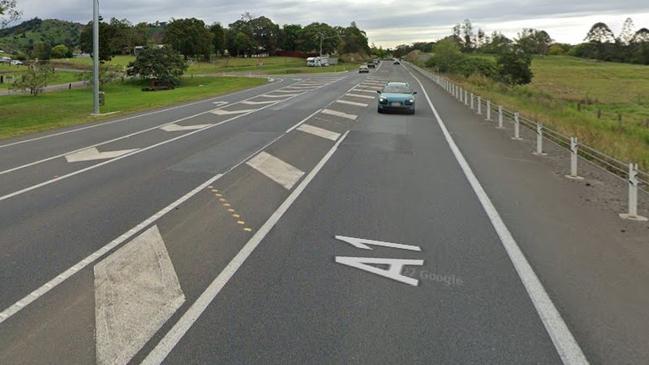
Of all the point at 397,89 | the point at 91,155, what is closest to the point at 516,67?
the point at 397,89

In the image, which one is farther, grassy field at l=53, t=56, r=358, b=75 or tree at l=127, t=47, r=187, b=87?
grassy field at l=53, t=56, r=358, b=75

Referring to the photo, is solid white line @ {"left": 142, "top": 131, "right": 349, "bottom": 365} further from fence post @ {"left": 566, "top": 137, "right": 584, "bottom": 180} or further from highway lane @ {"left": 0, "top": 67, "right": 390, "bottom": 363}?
fence post @ {"left": 566, "top": 137, "right": 584, "bottom": 180}

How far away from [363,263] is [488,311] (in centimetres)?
168

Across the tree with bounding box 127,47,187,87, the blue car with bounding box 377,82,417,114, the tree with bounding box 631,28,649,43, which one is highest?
the tree with bounding box 631,28,649,43

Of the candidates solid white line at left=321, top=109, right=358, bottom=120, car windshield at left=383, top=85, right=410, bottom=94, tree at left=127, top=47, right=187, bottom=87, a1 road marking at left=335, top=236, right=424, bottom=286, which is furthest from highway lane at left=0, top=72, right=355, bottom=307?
tree at left=127, top=47, right=187, bottom=87

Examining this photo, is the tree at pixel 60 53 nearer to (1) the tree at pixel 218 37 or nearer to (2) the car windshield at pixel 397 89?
(1) the tree at pixel 218 37

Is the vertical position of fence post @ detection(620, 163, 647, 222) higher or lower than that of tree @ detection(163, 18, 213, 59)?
lower

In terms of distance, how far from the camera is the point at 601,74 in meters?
115

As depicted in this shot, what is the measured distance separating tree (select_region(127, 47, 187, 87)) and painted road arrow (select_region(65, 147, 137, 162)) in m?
55.7

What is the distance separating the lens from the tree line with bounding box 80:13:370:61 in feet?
411

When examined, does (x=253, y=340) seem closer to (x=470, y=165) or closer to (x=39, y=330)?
(x=39, y=330)

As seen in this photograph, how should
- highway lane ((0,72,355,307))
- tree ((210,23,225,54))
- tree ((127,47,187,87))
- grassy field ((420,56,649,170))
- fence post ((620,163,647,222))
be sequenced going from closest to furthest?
1. highway lane ((0,72,355,307))
2. fence post ((620,163,647,222))
3. grassy field ((420,56,649,170))
4. tree ((127,47,187,87))
5. tree ((210,23,225,54))

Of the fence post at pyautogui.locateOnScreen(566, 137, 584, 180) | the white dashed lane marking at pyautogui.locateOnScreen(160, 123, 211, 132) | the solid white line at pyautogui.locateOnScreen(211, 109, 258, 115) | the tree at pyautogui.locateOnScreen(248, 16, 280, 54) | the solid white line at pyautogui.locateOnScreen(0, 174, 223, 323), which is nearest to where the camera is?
the solid white line at pyautogui.locateOnScreen(0, 174, 223, 323)

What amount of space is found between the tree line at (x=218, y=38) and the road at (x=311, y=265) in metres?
107
